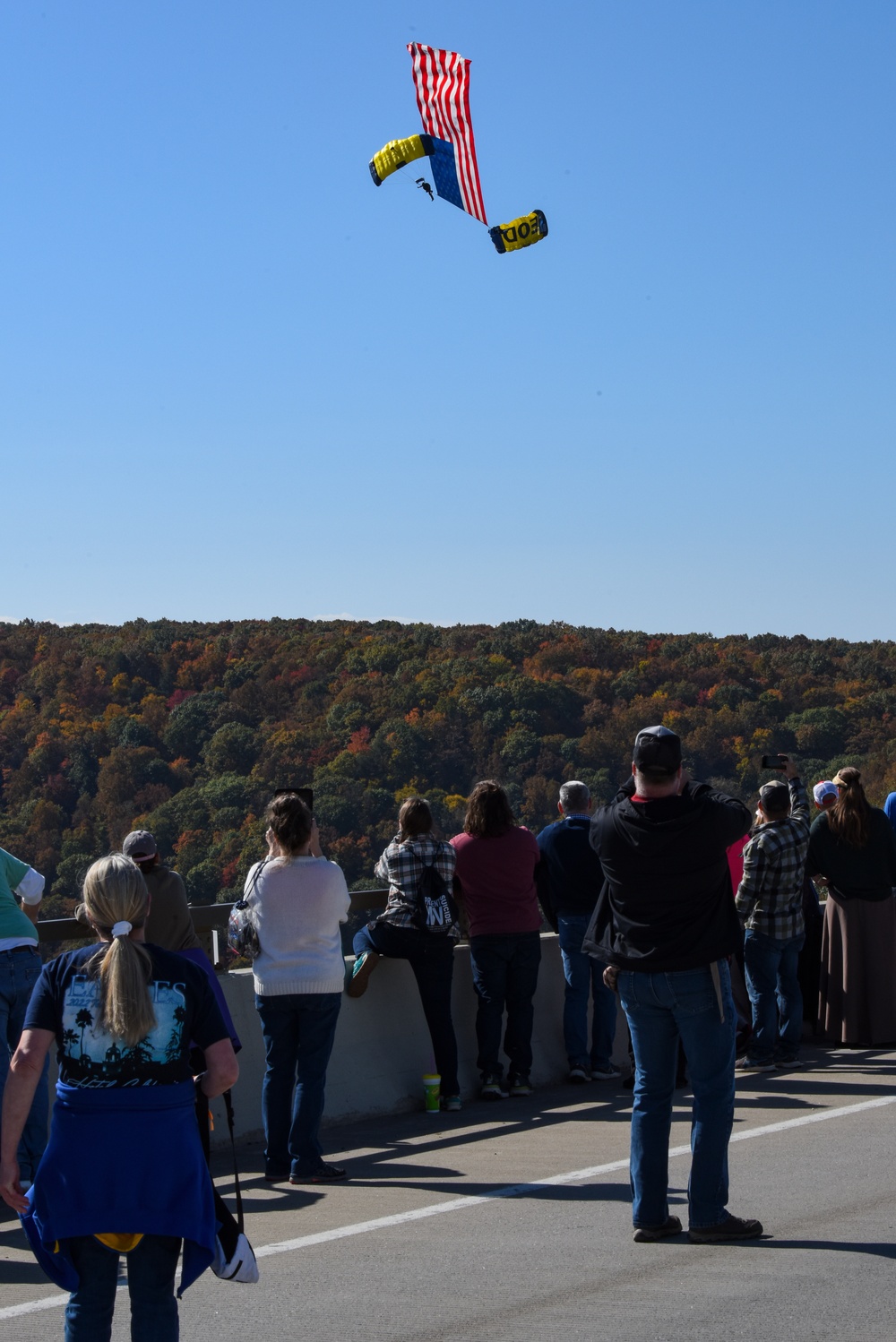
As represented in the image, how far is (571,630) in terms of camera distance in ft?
228

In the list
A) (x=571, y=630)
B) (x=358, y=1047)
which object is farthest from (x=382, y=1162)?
(x=571, y=630)

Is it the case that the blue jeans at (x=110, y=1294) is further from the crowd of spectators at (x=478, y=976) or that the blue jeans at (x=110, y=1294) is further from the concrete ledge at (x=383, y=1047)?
the concrete ledge at (x=383, y=1047)

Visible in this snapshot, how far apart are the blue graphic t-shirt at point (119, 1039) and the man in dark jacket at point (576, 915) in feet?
21.6

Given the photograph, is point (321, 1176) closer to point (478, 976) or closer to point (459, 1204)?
point (459, 1204)

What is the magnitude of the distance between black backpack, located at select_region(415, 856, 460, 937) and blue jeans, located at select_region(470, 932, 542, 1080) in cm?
55

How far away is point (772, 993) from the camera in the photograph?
1126 cm

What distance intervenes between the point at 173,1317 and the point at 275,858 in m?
4.18

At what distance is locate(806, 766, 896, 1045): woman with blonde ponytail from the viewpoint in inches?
470

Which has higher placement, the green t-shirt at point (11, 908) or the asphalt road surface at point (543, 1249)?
the green t-shirt at point (11, 908)

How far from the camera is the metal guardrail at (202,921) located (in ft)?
28.7

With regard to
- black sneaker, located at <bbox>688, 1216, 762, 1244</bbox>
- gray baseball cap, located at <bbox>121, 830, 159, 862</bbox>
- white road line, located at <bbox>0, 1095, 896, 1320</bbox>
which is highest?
gray baseball cap, located at <bbox>121, 830, 159, 862</bbox>

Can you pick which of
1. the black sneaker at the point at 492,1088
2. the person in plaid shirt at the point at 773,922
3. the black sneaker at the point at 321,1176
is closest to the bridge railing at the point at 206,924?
the black sneaker at the point at 492,1088

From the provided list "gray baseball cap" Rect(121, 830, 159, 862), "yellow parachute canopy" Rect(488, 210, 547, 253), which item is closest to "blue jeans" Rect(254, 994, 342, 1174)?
"gray baseball cap" Rect(121, 830, 159, 862)

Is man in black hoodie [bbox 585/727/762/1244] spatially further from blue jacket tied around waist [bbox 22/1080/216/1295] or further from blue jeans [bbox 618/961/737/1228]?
blue jacket tied around waist [bbox 22/1080/216/1295]
